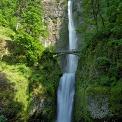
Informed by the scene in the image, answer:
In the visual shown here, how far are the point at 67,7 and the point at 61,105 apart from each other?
668 inches

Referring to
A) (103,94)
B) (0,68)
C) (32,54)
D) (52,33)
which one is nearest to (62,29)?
(52,33)

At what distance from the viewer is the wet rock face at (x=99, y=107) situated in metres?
18.2

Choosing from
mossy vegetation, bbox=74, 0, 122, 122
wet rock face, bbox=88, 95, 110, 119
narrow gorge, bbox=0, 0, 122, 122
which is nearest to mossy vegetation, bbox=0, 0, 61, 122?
narrow gorge, bbox=0, 0, 122, 122

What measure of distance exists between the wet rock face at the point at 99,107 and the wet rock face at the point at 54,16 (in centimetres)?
1607

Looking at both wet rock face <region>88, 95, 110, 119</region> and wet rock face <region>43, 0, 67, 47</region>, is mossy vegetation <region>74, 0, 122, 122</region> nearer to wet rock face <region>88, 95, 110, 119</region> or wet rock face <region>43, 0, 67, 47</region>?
wet rock face <region>88, 95, 110, 119</region>

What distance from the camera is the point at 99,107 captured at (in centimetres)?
1842

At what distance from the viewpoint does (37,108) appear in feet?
73.4

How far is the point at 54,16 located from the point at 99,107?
19.6 metres

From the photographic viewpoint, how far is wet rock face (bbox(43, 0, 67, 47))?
35250 mm

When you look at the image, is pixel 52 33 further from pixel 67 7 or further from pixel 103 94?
pixel 103 94

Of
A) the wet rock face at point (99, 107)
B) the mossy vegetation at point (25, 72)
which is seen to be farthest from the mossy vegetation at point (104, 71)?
the mossy vegetation at point (25, 72)

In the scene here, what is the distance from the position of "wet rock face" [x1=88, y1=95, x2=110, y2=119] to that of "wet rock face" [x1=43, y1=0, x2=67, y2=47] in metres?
16.1

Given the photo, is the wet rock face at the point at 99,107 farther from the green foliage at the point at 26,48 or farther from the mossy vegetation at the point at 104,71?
the green foliage at the point at 26,48

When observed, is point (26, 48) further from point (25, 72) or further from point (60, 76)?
point (60, 76)
